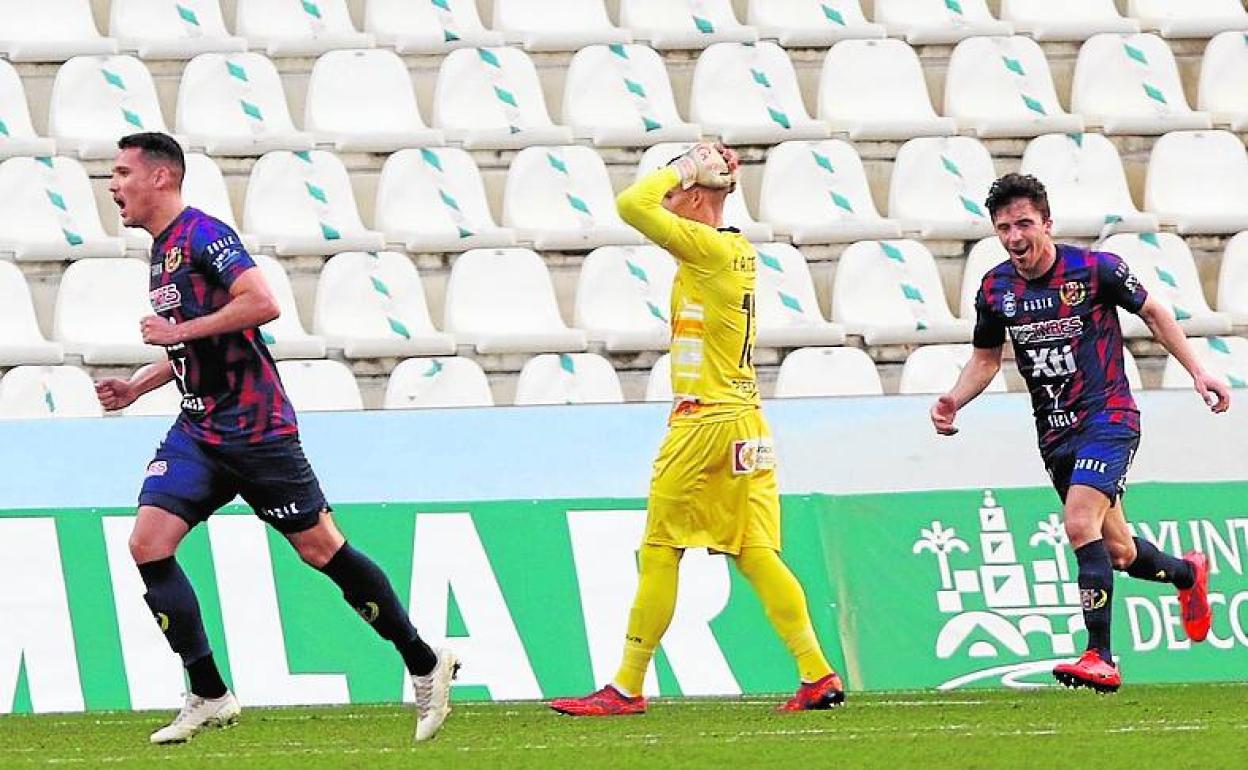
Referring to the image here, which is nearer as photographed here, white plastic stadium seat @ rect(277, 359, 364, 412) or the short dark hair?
the short dark hair

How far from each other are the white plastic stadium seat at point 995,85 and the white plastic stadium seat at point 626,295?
8.57 ft

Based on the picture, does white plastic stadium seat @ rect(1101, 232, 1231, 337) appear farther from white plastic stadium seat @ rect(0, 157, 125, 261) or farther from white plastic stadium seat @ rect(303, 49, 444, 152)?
white plastic stadium seat @ rect(0, 157, 125, 261)

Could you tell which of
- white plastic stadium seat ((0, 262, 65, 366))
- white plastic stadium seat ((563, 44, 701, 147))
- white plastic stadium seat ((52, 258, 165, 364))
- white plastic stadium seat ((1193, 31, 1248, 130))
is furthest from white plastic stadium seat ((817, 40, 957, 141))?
white plastic stadium seat ((0, 262, 65, 366))

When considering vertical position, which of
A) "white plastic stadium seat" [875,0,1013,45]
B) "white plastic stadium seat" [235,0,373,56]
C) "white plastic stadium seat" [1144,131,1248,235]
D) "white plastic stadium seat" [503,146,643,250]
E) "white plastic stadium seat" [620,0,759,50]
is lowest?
"white plastic stadium seat" [1144,131,1248,235]

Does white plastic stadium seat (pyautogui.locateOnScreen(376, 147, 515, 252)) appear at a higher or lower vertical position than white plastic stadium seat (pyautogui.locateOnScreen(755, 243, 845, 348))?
higher

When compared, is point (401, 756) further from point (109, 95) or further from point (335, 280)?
point (109, 95)

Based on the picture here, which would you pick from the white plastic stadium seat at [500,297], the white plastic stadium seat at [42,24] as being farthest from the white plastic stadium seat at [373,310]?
the white plastic stadium seat at [42,24]

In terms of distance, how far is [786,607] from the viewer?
8602 millimetres

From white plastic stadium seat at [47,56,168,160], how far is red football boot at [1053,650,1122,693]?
7.09m

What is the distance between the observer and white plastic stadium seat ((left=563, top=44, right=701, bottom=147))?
46.4ft

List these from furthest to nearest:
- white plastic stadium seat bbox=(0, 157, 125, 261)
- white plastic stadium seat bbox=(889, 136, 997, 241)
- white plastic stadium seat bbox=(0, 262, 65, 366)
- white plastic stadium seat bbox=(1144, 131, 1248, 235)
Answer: white plastic stadium seat bbox=(1144, 131, 1248, 235) < white plastic stadium seat bbox=(889, 136, 997, 241) < white plastic stadium seat bbox=(0, 157, 125, 261) < white plastic stadium seat bbox=(0, 262, 65, 366)

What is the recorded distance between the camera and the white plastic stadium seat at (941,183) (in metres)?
13.9

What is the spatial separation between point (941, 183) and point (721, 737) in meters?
7.21

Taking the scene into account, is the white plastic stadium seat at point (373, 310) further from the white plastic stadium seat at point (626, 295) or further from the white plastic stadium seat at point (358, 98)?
the white plastic stadium seat at point (358, 98)
